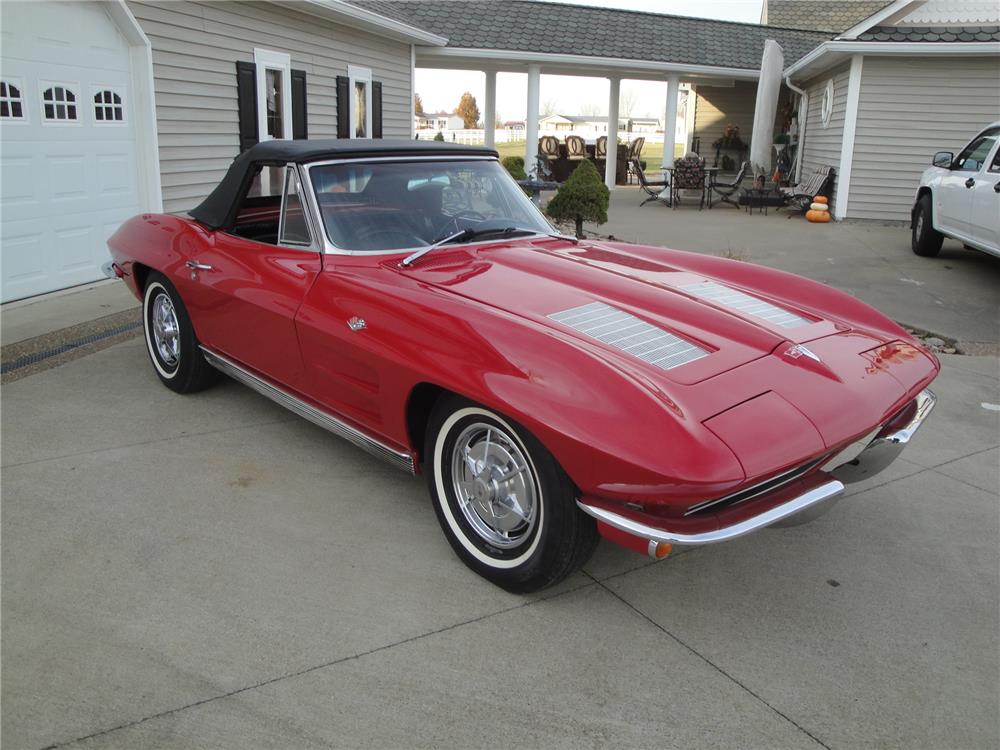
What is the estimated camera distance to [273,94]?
36.8ft

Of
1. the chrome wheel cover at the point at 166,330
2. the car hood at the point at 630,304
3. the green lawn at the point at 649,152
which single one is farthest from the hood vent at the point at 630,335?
the green lawn at the point at 649,152

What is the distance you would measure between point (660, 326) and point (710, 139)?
23103mm

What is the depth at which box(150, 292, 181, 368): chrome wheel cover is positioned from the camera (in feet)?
15.3

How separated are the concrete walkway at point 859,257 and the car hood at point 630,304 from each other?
4.13m

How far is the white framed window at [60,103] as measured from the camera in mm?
7184

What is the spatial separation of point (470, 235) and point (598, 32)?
17.1m

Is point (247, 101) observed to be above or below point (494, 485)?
above

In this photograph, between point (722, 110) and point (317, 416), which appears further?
point (722, 110)

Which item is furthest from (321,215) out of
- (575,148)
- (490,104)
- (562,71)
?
(575,148)

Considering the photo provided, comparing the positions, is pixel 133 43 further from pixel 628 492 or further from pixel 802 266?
pixel 628 492

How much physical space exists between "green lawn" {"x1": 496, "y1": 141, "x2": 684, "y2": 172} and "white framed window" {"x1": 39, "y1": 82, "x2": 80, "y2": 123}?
27150 mm

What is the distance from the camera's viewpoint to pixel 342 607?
278 cm

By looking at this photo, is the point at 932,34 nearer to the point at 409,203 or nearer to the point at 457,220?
the point at 457,220

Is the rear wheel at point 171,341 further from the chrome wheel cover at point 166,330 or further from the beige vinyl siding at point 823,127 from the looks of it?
the beige vinyl siding at point 823,127
